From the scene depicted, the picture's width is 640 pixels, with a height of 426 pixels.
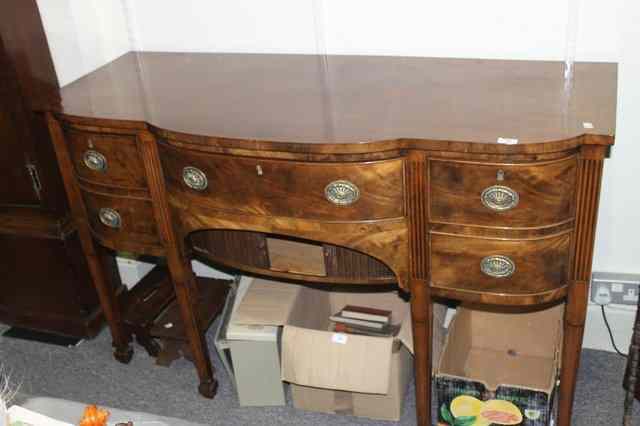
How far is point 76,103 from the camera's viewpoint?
6.79 feet

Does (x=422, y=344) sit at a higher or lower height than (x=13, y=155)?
lower

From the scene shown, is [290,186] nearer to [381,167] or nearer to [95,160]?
[381,167]

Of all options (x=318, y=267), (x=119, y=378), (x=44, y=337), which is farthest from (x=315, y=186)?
(x=44, y=337)

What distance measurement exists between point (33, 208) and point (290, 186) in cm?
106

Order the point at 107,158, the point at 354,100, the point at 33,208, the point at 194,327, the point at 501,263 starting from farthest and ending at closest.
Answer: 1. the point at 33,208
2. the point at 194,327
3. the point at 107,158
4. the point at 354,100
5. the point at 501,263

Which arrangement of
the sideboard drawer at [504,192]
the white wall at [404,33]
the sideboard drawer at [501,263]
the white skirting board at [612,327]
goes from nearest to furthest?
the sideboard drawer at [504,192]
the sideboard drawer at [501,263]
the white wall at [404,33]
the white skirting board at [612,327]

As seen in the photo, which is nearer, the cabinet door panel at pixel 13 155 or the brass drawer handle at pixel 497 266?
the brass drawer handle at pixel 497 266

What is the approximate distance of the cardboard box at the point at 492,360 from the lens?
2047 millimetres

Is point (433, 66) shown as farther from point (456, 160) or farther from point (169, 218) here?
point (169, 218)

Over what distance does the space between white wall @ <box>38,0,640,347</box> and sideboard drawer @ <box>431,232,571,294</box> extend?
20.7 inches

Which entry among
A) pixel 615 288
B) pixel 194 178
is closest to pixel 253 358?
pixel 194 178

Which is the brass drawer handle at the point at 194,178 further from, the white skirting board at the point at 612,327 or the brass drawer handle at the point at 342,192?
the white skirting board at the point at 612,327

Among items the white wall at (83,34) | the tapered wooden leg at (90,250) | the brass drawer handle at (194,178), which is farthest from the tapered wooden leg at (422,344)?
the white wall at (83,34)

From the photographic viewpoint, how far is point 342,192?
69.3 inches
